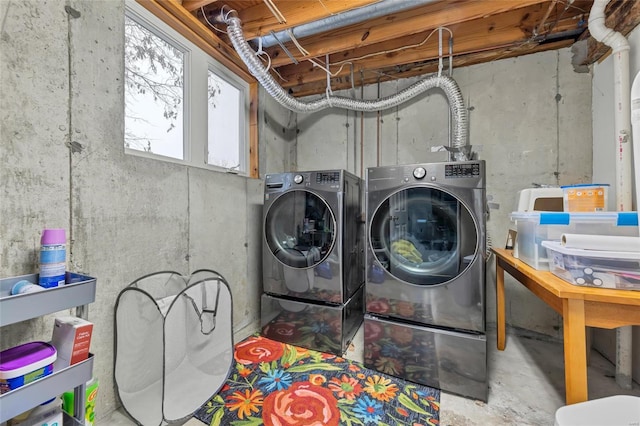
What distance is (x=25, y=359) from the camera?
0.81 metres

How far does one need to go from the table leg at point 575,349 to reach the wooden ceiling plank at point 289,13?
6.06 feet

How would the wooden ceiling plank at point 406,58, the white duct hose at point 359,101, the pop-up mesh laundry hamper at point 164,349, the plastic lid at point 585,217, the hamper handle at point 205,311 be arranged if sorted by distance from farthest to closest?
the wooden ceiling plank at point 406,58, the white duct hose at point 359,101, the hamper handle at point 205,311, the pop-up mesh laundry hamper at point 164,349, the plastic lid at point 585,217

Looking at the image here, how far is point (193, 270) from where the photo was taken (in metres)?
1.77

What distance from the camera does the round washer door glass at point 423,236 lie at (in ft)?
4.94

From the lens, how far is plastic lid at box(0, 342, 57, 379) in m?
0.77

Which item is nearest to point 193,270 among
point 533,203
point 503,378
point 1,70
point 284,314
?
point 284,314

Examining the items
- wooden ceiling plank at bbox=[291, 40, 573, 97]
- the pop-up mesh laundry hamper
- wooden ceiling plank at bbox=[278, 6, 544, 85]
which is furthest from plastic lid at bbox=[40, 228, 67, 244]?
wooden ceiling plank at bbox=[291, 40, 573, 97]

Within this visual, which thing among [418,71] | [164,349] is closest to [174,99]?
[164,349]

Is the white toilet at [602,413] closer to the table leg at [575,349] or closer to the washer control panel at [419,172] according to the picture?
the table leg at [575,349]

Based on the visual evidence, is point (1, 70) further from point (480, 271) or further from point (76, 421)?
point (480, 271)

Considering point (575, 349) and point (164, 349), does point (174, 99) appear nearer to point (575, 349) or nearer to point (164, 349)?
point (164, 349)

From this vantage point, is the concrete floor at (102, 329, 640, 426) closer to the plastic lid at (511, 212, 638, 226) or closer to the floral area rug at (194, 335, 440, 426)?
the floral area rug at (194, 335, 440, 426)

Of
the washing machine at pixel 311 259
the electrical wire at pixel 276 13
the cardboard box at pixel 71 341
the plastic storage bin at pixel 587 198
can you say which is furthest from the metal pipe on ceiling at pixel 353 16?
the cardboard box at pixel 71 341

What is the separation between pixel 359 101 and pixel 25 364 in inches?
105
